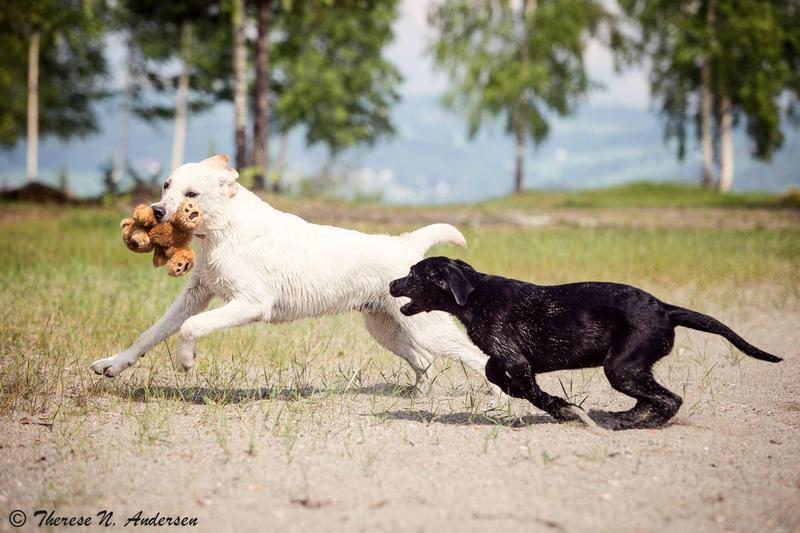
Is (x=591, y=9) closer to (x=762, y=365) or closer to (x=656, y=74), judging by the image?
(x=656, y=74)

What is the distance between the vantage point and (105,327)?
306 inches

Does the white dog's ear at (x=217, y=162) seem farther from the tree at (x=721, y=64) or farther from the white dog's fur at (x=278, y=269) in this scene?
the tree at (x=721, y=64)

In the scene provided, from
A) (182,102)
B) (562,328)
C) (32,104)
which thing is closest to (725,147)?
(182,102)

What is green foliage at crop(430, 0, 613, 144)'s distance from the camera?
3353cm

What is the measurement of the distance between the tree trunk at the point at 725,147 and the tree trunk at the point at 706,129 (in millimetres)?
407

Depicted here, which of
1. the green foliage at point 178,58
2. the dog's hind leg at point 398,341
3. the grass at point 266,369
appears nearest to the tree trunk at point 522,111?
the green foliage at point 178,58

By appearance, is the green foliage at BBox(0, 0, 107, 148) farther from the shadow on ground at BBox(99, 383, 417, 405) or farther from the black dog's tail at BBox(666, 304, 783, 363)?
the black dog's tail at BBox(666, 304, 783, 363)

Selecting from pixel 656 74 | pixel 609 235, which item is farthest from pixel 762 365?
pixel 656 74

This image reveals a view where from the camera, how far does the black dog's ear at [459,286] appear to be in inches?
202

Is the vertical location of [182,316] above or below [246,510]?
above

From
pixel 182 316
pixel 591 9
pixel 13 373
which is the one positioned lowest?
pixel 13 373

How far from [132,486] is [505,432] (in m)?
2.13
